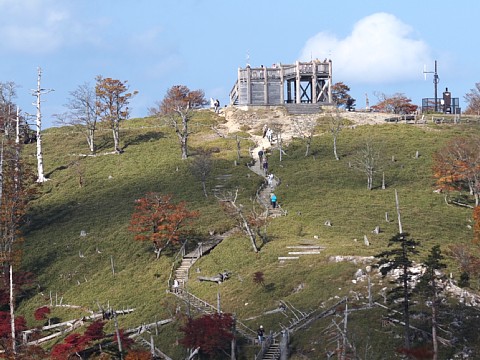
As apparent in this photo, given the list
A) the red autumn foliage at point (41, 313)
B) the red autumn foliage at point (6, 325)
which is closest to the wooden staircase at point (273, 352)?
the red autumn foliage at point (6, 325)

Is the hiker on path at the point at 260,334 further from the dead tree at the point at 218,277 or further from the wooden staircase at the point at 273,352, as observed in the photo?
the dead tree at the point at 218,277

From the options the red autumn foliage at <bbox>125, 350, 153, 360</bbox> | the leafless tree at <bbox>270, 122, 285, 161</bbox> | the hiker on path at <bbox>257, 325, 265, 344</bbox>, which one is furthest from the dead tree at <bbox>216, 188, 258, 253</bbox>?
the leafless tree at <bbox>270, 122, 285, 161</bbox>

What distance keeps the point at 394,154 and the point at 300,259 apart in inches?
1431

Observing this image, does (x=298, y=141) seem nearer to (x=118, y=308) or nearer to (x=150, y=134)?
(x=150, y=134)

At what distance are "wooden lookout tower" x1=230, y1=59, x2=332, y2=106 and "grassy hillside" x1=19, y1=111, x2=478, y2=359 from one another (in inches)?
554

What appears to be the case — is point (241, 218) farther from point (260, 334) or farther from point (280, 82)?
point (280, 82)

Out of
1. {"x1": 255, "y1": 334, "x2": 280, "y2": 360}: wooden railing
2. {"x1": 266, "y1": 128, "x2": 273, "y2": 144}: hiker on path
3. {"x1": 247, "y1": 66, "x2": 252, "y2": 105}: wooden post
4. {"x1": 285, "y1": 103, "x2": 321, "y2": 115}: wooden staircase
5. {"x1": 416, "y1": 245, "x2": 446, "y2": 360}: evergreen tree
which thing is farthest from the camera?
{"x1": 247, "y1": 66, "x2": 252, "y2": 105}: wooden post

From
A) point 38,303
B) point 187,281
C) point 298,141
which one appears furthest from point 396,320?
point 298,141

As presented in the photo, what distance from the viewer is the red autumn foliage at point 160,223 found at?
191 feet

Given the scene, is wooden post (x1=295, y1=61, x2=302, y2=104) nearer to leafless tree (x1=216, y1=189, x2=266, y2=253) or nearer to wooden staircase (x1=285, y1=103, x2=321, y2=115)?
wooden staircase (x1=285, y1=103, x2=321, y2=115)

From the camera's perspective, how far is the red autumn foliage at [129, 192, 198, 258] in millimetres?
58344

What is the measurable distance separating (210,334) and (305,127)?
63927mm

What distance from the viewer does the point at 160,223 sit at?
198 ft

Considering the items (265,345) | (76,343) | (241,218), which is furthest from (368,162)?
(76,343)
